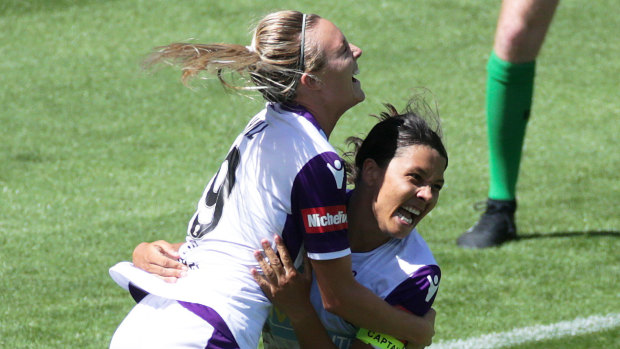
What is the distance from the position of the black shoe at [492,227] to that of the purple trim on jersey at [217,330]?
2.73 meters

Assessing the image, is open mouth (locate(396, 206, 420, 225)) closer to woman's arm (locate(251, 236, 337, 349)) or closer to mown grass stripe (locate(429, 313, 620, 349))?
woman's arm (locate(251, 236, 337, 349))

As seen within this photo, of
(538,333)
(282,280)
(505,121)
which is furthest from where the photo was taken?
(505,121)

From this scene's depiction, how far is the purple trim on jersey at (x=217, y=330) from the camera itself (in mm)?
2381

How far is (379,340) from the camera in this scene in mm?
2527

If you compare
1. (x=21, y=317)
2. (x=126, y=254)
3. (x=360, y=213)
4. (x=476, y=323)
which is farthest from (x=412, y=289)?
(x=126, y=254)

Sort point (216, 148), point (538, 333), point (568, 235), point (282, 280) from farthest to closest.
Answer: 1. point (216, 148)
2. point (568, 235)
3. point (538, 333)
4. point (282, 280)

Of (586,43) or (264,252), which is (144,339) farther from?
(586,43)

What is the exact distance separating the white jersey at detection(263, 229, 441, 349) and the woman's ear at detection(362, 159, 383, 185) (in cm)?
19

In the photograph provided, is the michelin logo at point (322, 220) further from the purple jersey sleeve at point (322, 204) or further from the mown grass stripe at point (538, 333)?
the mown grass stripe at point (538, 333)

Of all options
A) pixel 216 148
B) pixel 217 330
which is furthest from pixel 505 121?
pixel 217 330

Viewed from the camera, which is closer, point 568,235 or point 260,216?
point 260,216

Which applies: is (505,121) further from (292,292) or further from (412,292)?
(292,292)

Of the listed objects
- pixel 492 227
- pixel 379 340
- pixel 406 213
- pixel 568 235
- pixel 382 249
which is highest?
pixel 406 213

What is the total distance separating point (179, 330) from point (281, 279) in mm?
300
